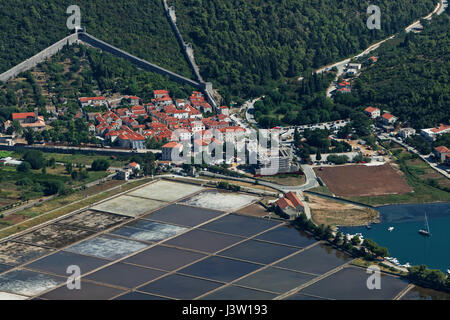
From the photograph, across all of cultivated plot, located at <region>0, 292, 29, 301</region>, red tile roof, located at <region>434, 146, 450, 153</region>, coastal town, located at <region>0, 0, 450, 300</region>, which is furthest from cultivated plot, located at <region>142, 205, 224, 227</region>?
red tile roof, located at <region>434, 146, 450, 153</region>

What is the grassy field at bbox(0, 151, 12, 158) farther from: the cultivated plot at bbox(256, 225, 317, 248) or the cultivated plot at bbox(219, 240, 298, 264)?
the cultivated plot at bbox(219, 240, 298, 264)

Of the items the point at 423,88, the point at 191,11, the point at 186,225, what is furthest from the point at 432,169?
the point at 191,11

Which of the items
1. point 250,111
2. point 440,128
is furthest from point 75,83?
point 440,128

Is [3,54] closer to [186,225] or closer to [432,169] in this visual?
[186,225]

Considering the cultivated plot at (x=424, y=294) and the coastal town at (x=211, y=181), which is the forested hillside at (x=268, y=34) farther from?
the cultivated plot at (x=424, y=294)
